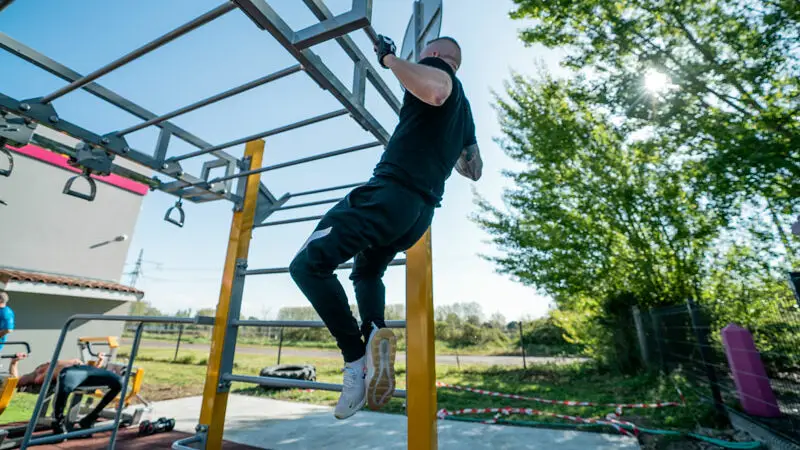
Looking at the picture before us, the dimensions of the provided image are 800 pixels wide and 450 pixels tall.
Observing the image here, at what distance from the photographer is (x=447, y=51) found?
1.34 meters

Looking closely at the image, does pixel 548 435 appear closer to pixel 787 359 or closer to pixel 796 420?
pixel 796 420

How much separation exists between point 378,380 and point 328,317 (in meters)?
0.28

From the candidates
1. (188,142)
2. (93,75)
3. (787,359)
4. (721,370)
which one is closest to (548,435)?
(787,359)

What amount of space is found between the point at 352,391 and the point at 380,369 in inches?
4.7

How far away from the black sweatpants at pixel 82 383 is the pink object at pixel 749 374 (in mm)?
6207

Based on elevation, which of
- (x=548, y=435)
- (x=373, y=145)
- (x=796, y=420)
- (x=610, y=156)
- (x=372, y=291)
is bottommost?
(x=548, y=435)

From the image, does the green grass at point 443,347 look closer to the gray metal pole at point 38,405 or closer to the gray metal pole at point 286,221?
the gray metal pole at point 286,221

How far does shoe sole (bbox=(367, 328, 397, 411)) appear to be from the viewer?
1.16 m

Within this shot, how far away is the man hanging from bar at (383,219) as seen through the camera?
42.4 inches

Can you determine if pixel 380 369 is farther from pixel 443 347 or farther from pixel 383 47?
pixel 443 347

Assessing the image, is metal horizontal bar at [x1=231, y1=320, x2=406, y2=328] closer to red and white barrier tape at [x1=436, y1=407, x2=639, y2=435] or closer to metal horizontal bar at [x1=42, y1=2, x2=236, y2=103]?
metal horizontal bar at [x1=42, y1=2, x2=236, y2=103]

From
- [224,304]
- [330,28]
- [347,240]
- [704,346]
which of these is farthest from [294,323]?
[704,346]

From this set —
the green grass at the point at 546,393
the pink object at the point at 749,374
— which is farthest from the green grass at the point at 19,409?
the pink object at the point at 749,374

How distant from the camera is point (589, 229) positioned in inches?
266
